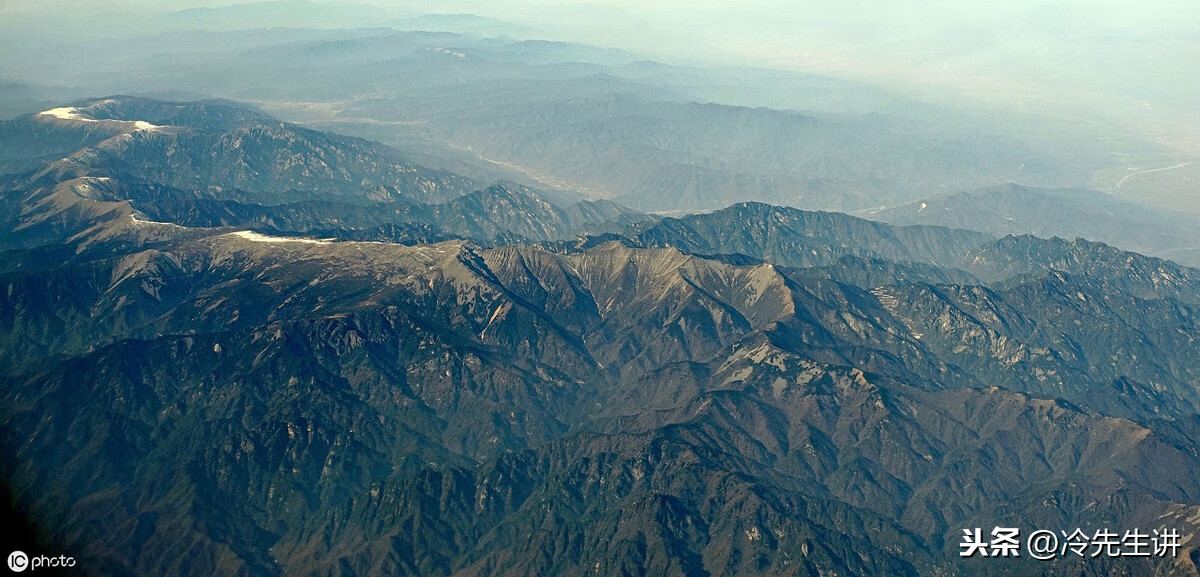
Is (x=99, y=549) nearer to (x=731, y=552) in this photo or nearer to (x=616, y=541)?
(x=616, y=541)

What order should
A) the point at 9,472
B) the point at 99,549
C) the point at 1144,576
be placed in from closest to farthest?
the point at 9,472, the point at 1144,576, the point at 99,549

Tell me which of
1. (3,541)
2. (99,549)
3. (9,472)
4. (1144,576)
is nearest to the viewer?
(3,541)

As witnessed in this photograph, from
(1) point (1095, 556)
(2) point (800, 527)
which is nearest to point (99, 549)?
(2) point (800, 527)

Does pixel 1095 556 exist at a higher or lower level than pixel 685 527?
higher

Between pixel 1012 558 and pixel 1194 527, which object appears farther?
pixel 1012 558

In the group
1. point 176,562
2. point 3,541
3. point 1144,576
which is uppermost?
point 3,541

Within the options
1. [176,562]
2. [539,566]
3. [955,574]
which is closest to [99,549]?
[176,562]
